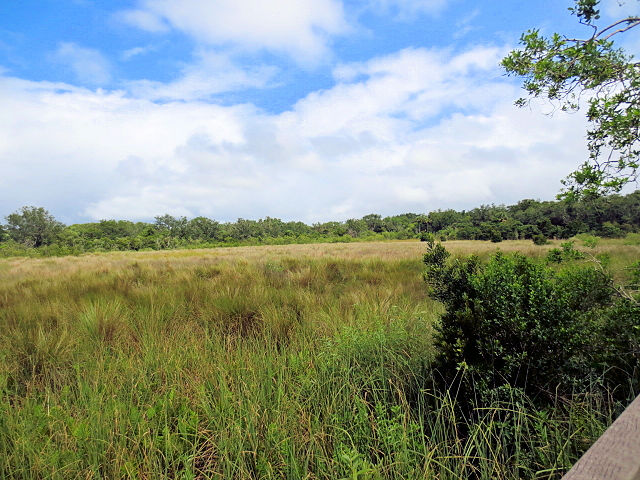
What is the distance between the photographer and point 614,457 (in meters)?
0.74

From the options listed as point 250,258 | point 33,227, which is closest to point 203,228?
point 33,227

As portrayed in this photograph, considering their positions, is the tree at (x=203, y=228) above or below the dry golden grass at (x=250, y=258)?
above

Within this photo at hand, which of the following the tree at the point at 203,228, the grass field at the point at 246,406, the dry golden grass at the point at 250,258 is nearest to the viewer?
the grass field at the point at 246,406

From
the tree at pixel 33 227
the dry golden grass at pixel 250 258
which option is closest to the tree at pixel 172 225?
the tree at pixel 33 227

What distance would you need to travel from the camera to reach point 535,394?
84.2 inches

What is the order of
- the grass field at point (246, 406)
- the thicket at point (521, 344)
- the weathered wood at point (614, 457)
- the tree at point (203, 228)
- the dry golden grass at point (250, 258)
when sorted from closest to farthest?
1. the weathered wood at point (614, 457)
2. the grass field at point (246, 406)
3. the thicket at point (521, 344)
4. the dry golden grass at point (250, 258)
5. the tree at point (203, 228)

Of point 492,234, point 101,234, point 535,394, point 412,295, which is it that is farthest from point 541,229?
point 101,234

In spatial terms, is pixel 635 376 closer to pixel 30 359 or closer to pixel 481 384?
pixel 481 384

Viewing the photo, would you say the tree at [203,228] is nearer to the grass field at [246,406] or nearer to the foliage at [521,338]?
the grass field at [246,406]

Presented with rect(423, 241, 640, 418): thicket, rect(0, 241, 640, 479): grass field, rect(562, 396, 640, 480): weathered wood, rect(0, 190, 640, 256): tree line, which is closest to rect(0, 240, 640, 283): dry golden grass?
rect(423, 241, 640, 418): thicket

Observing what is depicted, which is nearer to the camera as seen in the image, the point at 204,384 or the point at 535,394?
the point at 535,394

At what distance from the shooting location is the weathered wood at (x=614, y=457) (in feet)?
2.29

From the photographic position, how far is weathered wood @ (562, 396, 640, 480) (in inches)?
27.5

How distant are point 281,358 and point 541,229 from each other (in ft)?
189
